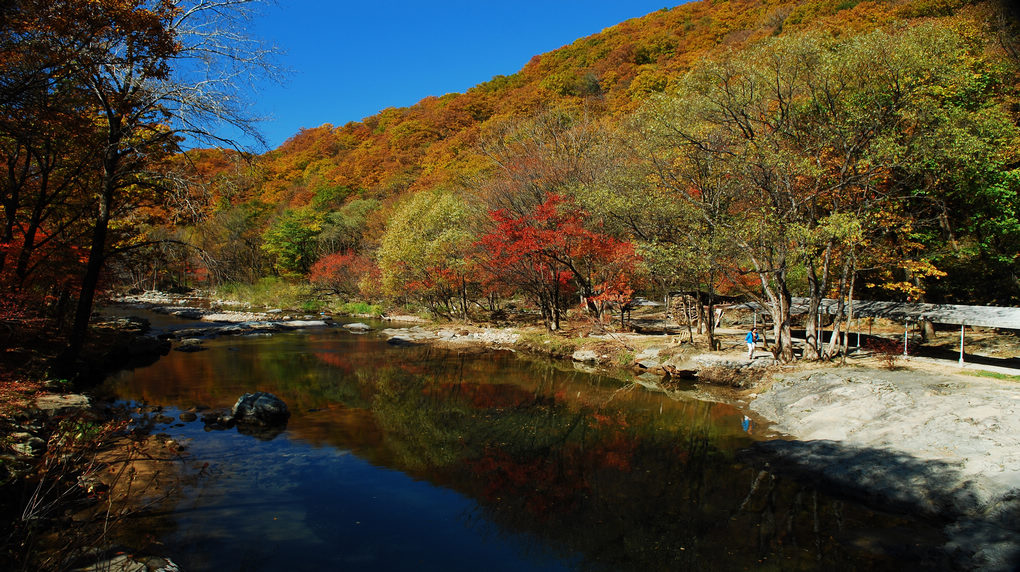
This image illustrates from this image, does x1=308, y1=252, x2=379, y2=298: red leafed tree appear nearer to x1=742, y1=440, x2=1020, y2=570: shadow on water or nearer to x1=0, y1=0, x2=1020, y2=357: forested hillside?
x1=0, y1=0, x2=1020, y2=357: forested hillside

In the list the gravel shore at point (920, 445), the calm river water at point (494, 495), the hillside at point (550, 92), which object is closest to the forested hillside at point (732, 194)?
the gravel shore at point (920, 445)

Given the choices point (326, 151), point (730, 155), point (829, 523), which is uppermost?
point (326, 151)

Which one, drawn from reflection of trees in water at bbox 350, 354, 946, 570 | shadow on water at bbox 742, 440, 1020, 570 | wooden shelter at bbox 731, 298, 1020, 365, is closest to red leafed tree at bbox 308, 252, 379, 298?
reflection of trees in water at bbox 350, 354, 946, 570

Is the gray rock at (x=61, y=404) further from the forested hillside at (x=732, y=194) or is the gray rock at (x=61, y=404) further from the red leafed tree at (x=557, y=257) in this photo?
the red leafed tree at (x=557, y=257)

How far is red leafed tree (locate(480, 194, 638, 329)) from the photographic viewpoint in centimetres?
2609

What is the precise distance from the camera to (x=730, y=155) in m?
18.8

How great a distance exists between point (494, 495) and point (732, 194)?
16715 mm

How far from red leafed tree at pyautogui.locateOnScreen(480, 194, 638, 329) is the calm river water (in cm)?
1048

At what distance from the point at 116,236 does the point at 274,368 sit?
750 centimetres

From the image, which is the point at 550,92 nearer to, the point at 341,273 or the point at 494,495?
the point at 341,273

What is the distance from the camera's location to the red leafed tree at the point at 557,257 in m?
26.1

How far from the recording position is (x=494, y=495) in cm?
951

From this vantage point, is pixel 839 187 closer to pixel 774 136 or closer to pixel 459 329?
pixel 774 136

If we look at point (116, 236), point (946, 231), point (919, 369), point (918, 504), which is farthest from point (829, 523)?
point (116, 236)
